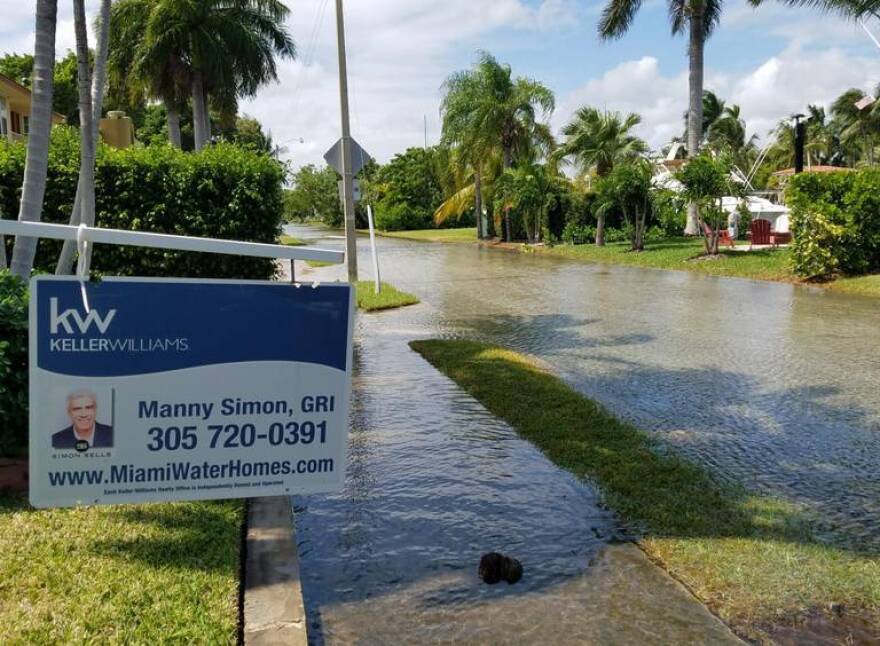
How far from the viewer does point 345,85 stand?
54.1ft

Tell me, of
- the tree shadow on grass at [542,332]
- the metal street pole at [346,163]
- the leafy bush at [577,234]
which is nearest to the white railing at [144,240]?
the tree shadow on grass at [542,332]

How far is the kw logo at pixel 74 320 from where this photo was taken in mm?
2973

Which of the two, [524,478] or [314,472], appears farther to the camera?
[524,478]

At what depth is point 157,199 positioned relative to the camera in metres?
8.64

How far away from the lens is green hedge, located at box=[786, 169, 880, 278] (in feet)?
55.6

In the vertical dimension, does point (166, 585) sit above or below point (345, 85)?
below

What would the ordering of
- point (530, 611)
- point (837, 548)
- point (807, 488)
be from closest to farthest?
point (530, 611), point (837, 548), point (807, 488)

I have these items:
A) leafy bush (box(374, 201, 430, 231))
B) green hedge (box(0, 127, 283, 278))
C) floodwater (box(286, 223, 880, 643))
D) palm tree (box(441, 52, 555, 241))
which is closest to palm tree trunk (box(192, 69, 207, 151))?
palm tree (box(441, 52, 555, 241))

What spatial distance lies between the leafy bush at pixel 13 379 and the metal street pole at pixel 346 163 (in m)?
9.93

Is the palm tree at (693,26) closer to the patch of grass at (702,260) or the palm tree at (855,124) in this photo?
the patch of grass at (702,260)

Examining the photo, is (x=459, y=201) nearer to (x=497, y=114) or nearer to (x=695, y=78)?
(x=497, y=114)

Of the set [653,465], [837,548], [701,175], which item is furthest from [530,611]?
[701,175]

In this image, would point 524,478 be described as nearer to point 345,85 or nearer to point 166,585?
point 166,585

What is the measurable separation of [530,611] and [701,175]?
20045 millimetres
